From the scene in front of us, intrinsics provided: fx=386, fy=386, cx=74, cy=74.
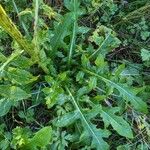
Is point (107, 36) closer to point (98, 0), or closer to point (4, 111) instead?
point (98, 0)

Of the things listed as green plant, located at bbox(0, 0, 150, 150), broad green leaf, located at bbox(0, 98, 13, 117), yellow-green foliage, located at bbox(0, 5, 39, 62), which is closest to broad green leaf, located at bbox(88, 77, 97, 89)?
green plant, located at bbox(0, 0, 150, 150)

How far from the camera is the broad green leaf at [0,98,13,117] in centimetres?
250

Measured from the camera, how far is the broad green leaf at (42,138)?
94.0 inches

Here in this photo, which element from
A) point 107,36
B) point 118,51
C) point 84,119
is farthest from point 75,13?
point 84,119

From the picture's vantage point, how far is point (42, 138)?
7.89 ft

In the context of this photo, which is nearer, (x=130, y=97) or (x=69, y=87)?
(x=130, y=97)

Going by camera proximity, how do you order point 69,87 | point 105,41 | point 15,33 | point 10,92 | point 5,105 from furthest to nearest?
point 105,41
point 69,87
point 5,105
point 10,92
point 15,33

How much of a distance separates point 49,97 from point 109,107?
0.51 metres

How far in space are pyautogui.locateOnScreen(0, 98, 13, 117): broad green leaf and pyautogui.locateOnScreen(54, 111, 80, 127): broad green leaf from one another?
1.07 ft

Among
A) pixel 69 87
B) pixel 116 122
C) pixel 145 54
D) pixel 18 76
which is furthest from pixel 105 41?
pixel 18 76

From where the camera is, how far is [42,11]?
2947mm

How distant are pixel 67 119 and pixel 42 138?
0.22 m

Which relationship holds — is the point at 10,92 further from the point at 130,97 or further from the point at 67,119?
the point at 130,97

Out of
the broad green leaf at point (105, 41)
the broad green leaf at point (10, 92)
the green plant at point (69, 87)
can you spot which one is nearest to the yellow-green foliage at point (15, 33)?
the green plant at point (69, 87)
